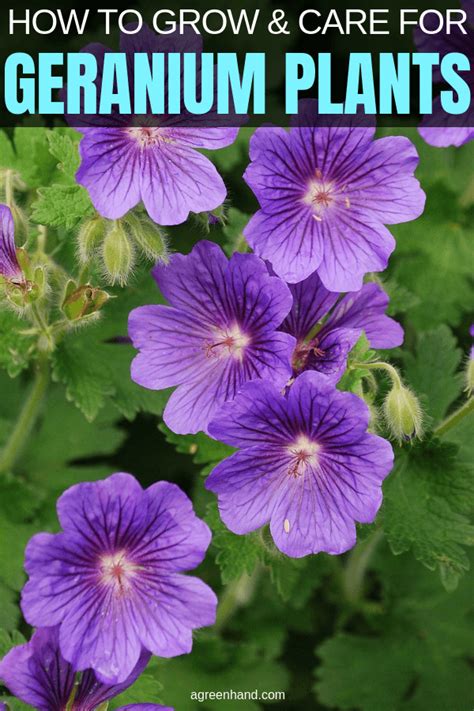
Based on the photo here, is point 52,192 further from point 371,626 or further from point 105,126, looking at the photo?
point 371,626

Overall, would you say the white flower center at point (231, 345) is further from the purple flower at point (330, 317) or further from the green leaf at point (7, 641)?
the green leaf at point (7, 641)

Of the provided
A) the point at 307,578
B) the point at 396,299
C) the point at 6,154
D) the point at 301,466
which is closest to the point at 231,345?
the point at 301,466

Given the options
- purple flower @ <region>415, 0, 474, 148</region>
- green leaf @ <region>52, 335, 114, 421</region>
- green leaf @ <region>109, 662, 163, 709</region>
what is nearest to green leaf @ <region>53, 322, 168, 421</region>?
green leaf @ <region>52, 335, 114, 421</region>

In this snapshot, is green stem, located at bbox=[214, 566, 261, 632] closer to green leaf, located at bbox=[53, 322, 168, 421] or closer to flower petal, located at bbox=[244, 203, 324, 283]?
green leaf, located at bbox=[53, 322, 168, 421]

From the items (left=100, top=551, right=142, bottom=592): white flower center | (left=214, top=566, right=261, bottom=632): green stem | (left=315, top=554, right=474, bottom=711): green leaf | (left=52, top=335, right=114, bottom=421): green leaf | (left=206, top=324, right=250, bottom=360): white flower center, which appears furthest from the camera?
(left=315, top=554, right=474, bottom=711): green leaf

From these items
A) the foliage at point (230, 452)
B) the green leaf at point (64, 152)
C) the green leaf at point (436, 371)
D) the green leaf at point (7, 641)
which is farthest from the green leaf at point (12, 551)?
the green leaf at point (436, 371)

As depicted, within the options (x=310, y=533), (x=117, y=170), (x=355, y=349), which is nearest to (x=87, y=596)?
(x=310, y=533)

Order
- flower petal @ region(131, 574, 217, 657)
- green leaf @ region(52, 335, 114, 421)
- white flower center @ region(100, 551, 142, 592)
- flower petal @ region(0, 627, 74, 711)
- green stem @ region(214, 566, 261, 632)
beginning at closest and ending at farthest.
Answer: flower petal @ region(0, 627, 74, 711) < flower petal @ region(131, 574, 217, 657) < white flower center @ region(100, 551, 142, 592) < green leaf @ region(52, 335, 114, 421) < green stem @ region(214, 566, 261, 632)
